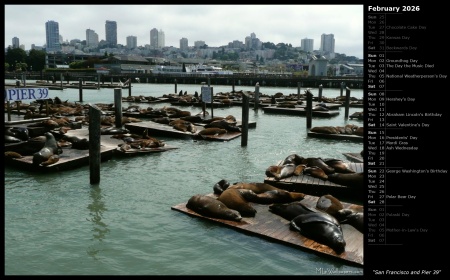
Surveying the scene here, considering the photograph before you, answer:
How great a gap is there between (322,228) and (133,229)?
3.02 m

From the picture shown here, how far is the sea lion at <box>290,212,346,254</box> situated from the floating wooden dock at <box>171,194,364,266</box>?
6cm

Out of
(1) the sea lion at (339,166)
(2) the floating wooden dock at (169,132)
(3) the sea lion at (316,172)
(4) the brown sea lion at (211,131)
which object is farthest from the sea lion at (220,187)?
(4) the brown sea lion at (211,131)

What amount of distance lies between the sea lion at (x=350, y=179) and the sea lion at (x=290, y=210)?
194 cm

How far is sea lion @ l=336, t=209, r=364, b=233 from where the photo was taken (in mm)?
6285

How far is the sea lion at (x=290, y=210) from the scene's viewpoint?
21.5 ft

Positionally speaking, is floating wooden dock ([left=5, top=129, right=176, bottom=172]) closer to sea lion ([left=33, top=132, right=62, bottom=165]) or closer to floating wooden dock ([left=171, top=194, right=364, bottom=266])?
sea lion ([left=33, top=132, right=62, bottom=165])

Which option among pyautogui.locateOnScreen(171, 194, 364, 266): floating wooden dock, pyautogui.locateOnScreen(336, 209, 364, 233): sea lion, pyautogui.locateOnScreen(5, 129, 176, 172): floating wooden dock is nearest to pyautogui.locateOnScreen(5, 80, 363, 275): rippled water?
pyautogui.locateOnScreen(171, 194, 364, 266): floating wooden dock

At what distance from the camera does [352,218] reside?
643cm

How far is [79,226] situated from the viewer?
23.2ft
